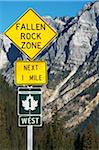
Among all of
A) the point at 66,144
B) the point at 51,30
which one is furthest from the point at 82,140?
the point at 51,30

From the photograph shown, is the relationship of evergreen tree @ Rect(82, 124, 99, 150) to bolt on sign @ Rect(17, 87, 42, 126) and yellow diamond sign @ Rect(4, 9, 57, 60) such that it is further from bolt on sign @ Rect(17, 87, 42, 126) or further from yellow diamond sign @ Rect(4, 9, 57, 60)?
yellow diamond sign @ Rect(4, 9, 57, 60)

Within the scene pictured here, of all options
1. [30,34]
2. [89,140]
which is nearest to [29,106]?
[30,34]

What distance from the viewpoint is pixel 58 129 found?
154125 millimetres

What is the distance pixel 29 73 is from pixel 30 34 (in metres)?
0.94

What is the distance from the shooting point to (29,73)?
12625 millimetres

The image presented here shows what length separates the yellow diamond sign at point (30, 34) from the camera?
40.9 feet

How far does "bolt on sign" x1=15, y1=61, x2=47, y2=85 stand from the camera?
41.3ft

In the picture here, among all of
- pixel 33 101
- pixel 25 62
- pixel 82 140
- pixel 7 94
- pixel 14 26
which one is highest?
pixel 7 94

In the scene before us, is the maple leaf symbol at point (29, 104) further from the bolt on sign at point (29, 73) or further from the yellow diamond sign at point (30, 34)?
the yellow diamond sign at point (30, 34)

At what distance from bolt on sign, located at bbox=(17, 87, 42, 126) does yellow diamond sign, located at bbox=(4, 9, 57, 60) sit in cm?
81

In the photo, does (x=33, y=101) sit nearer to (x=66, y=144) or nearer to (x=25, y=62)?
(x=25, y=62)

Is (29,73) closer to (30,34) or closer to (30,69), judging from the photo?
(30,69)

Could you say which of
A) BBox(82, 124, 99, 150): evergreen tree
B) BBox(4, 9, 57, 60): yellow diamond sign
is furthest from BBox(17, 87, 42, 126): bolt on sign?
BBox(82, 124, 99, 150): evergreen tree

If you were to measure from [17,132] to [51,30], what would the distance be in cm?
12596
